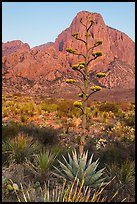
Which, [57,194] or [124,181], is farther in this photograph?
[124,181]

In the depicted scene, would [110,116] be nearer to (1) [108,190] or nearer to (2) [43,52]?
(1) [108,190]

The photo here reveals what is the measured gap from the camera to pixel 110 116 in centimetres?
1530

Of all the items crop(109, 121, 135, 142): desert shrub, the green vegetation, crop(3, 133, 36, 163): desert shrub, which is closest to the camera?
the green vegetation

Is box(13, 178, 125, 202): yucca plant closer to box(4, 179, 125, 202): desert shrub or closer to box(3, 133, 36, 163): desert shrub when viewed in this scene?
box(4, 179, 125, 202): desert shrub

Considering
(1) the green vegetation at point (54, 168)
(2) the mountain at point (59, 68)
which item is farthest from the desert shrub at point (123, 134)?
(2) the mountain at point (59, 68)

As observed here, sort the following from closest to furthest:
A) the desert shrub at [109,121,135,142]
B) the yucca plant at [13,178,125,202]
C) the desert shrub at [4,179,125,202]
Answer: the yucca plant at [13,178,125,202], the desert shrub at [4,179,125,202], the desert shrub at [109,121,135,142]

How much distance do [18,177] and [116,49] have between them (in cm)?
12797

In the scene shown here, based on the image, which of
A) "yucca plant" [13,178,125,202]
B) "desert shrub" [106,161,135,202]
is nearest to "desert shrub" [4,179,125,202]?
"yucca plant" [13,178,125,202]

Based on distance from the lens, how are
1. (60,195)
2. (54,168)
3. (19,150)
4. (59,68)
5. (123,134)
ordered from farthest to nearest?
(59,68)
(123,134)
(19,150)
(54,168)
(60,195)

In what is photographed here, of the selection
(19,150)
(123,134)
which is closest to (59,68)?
(123,134)

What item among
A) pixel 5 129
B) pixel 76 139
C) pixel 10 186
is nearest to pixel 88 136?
pixel 76 139

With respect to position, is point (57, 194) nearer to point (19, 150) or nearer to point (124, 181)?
point (124, 181)

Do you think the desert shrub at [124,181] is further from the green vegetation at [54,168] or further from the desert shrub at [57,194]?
the desert shrub at [57,194]

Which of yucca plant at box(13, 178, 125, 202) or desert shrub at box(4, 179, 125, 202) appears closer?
yucca plant at box(13, 178, 125, 202)
